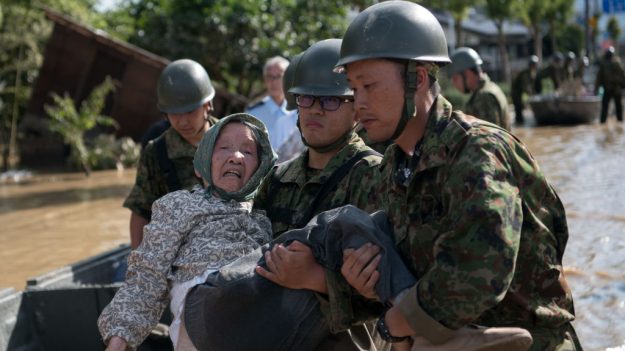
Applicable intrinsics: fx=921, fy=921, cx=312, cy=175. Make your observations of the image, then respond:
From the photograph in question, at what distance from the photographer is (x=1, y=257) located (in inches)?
394

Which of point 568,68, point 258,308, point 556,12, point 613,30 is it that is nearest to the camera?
point 258,308

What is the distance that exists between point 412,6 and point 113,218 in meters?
9.85

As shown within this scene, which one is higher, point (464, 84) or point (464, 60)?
point (464, 60)

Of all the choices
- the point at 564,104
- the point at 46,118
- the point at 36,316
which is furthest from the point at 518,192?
the point at 564,104

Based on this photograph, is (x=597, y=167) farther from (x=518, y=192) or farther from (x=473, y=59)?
(x=518, y=192)

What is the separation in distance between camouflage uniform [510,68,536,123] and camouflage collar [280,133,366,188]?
21.9 metres

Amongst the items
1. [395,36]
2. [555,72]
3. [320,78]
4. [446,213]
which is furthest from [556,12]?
[446,213]

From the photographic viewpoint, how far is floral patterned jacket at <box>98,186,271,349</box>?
10.9 ft

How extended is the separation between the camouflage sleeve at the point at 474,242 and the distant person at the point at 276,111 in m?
4.14

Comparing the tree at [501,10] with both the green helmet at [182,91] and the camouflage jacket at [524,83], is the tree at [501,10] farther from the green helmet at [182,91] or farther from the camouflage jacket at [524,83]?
the green helmet at [182,91]

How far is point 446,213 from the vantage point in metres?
2.54

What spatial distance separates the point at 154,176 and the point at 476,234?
10.5ft

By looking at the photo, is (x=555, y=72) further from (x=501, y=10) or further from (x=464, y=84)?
(x=501, y=10)

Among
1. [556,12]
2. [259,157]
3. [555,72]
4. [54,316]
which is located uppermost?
[259,157]
